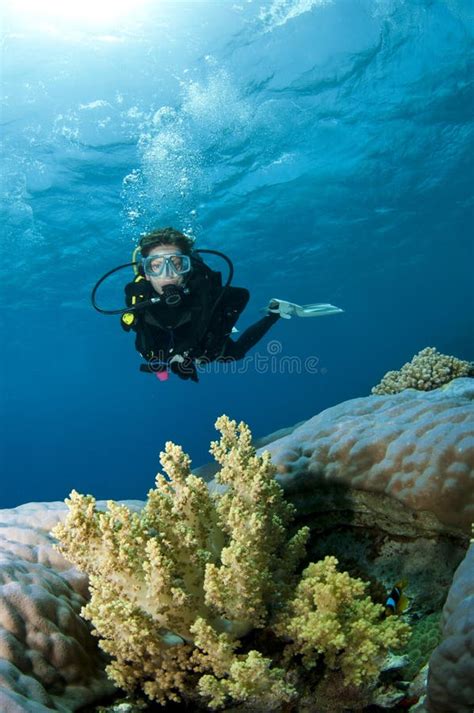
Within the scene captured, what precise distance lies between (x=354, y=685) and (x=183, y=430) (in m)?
152

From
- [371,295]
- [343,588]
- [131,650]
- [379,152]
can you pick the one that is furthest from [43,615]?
[371,295]

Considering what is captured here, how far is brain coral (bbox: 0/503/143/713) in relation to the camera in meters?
2.25

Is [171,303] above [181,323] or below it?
above

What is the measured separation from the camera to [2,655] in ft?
7.77

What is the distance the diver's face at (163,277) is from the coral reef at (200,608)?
4627 mm

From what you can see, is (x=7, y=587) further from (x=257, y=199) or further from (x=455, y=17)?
(x=257, y=199)

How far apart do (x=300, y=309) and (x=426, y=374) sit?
2.57 meters

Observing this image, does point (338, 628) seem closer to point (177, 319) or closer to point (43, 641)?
point (43, 641)

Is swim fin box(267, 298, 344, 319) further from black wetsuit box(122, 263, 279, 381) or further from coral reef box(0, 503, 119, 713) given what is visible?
coral reef box(0, 503, 119, 713)

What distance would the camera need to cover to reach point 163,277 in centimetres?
701

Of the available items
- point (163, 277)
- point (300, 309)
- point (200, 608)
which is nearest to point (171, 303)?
point (163, 277)

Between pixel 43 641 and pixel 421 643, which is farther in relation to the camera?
pixel 421 643

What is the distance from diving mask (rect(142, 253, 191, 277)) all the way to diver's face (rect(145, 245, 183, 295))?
0.03 metres

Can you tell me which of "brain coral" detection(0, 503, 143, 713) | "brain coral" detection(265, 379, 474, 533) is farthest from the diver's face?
"brain coral" detection(0, 503, 143, 713)
